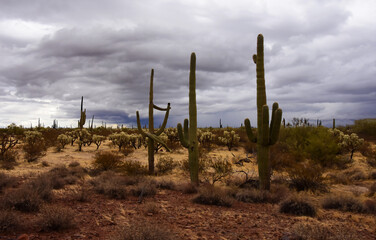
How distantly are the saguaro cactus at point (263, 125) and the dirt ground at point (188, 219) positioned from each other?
1.56m

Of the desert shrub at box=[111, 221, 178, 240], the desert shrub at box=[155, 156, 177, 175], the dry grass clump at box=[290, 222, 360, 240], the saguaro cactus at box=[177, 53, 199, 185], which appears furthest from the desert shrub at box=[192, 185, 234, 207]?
the desert shrub at box=[155, 156, 177, 175]

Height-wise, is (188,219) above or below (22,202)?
below

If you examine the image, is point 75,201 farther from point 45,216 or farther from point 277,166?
→ point 277,166

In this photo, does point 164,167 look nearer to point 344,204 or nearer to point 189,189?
point 189,189

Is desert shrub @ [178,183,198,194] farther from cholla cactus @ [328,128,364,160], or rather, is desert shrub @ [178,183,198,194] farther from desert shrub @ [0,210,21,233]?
cholla cactus @ [328,128,364,160]

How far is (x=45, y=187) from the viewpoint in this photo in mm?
8398

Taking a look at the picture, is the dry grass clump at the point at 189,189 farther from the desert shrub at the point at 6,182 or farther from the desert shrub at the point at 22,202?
the desert shrub at the point at 6,182

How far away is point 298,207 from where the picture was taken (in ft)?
25.1

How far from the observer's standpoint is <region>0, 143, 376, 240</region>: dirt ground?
580 cm

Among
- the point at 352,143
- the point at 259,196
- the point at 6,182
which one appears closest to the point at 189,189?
the point at 259,196

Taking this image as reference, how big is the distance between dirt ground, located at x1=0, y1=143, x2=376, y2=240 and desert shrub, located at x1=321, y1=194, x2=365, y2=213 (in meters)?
0.30

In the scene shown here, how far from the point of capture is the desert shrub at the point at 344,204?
800 centimetres

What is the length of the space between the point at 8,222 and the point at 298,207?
6829 millimetres

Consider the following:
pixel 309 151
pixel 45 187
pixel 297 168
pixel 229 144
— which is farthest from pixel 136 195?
pixel 229 144
